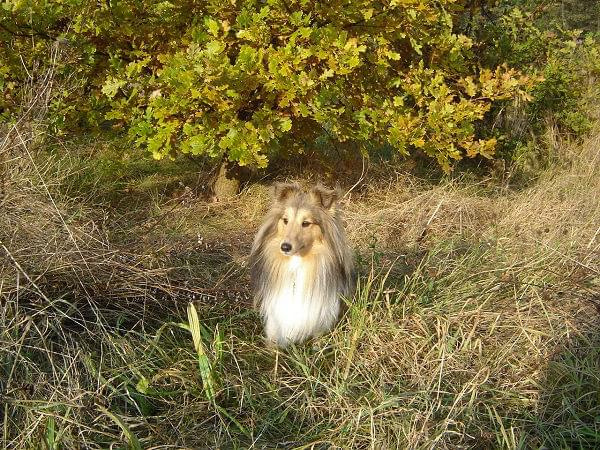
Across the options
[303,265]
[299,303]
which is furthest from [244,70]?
[299,303]

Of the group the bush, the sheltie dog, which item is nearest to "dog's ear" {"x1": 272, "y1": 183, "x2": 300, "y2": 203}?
the sheltie dog

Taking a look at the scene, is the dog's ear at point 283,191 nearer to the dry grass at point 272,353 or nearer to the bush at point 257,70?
the dry grass at point 272,353

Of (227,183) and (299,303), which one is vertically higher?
(299,303)

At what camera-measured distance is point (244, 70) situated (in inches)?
182

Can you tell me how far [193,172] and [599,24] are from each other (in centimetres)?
1558

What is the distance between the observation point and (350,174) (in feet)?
22.8

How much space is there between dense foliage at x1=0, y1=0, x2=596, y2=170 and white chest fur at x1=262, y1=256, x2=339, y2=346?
5.65 feet

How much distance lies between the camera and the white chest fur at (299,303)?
3.45 m

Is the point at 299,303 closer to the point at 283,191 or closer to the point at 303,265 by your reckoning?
the point at 303,265

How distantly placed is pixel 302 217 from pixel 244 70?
1.75 meters

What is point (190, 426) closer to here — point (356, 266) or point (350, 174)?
point (356, 266)

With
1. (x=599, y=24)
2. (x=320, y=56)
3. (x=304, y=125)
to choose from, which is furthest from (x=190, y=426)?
(x=599, y=24)

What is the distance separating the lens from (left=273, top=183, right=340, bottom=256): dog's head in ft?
11.1

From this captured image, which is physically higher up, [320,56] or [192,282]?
[320,56]
